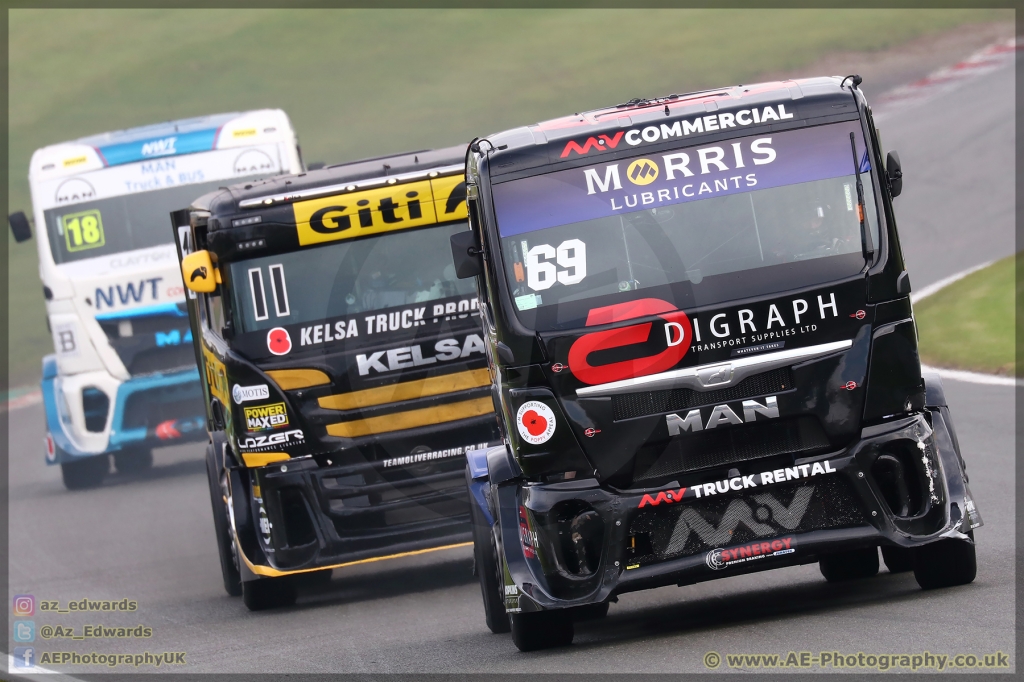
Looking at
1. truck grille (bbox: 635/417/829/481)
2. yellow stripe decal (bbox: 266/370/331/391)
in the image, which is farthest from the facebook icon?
truck grille (bbox: 635/417/829/481)

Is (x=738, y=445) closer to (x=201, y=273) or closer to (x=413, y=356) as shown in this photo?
(x=413, y=356)

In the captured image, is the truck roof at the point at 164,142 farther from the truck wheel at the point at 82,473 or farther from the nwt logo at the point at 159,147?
the truck wheel at the point at 82,473

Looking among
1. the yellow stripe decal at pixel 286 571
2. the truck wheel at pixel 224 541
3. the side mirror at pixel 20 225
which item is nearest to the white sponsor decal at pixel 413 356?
the yellow stripe decal at pixel 286 571

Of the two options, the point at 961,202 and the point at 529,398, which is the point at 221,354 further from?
the point at 961,202

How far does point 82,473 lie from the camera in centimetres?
1920

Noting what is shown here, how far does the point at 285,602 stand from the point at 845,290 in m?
5.58

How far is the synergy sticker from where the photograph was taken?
7547 mm

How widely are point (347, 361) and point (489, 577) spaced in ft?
7.91

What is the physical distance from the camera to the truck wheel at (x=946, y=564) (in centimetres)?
776

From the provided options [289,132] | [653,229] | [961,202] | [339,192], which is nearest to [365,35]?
[961,202]

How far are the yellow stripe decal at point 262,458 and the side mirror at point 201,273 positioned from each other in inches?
47.4

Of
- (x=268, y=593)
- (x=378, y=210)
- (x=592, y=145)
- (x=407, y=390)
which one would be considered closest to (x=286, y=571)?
(x=268, y=593)

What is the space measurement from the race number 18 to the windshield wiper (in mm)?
11571

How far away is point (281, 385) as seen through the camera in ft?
35.1
